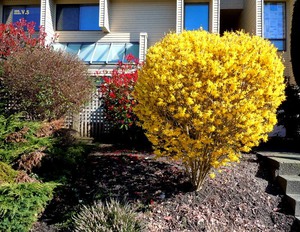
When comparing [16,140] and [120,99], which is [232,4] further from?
[16,140]

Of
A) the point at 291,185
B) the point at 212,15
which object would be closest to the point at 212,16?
the point at 212,15

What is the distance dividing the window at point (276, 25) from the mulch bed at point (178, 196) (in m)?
8.87

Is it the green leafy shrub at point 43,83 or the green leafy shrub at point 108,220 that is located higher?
the green leafy shrub at point 43,83

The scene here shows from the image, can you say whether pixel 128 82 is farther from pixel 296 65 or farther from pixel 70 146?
pixel 296 65

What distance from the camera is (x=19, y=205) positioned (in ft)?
14.5

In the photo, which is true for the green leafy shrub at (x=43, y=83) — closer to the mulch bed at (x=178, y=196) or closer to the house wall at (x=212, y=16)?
the mulch bed at (x=178, y=196)

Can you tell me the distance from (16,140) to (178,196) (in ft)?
9.69

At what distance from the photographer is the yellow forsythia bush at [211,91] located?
177 inches

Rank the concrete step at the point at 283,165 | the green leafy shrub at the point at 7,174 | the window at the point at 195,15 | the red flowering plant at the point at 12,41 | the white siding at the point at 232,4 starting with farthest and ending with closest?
the white siding at the point at 232,4
the window at the point at 195,15
the red flowering plant at the point at 12,41
the concrete step at the point at 283,165
the green leafy shrub at the point at 7,174

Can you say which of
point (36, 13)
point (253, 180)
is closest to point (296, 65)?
point (253, 180)

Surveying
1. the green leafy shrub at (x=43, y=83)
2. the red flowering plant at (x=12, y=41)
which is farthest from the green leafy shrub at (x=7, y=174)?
the red flowering plant at (x=12, y=41)

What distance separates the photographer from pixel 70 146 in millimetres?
6863

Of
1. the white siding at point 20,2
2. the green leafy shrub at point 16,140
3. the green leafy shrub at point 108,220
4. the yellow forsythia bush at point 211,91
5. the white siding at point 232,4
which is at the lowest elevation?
the green leafy shrub at point 108,220

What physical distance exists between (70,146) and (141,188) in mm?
2083
